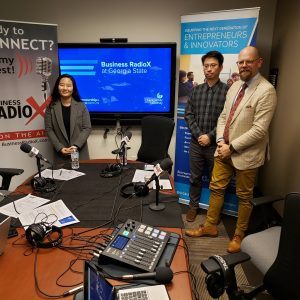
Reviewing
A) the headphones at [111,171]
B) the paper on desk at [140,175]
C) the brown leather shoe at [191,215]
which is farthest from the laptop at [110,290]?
the brown leather shoe at [191,215]

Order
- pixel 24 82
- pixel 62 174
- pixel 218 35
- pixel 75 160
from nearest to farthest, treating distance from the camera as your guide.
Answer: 1. pixel 62 174
2. pixel 75 160
3. pixel 218 35
4. pixel 24 82

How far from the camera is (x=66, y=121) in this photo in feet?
10.0

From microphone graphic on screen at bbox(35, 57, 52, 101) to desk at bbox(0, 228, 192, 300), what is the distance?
95.5 inches

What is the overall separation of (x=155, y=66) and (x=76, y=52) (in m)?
1.03

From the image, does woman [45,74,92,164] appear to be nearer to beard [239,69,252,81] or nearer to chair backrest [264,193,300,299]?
beard [239,69,252,81]

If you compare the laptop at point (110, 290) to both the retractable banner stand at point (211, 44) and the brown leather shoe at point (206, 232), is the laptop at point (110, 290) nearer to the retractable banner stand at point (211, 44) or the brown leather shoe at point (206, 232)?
the brown leather shoe at point (206, 232)

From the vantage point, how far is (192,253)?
8.27ft

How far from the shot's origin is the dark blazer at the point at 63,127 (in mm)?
3021

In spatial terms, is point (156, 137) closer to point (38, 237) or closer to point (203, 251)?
point (203, 251)

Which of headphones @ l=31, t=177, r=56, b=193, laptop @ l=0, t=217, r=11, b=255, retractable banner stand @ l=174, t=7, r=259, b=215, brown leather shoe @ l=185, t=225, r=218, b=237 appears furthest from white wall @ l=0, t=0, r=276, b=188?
laptop @ l=0, t=217, r=11, b=255

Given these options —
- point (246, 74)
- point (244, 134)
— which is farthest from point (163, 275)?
point (246, 74)

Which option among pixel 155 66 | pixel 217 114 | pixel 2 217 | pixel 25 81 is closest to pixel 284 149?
pixel 217 114

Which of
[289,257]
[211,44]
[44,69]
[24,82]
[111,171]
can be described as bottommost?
[289,257]

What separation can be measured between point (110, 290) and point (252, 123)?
1.84 meters
